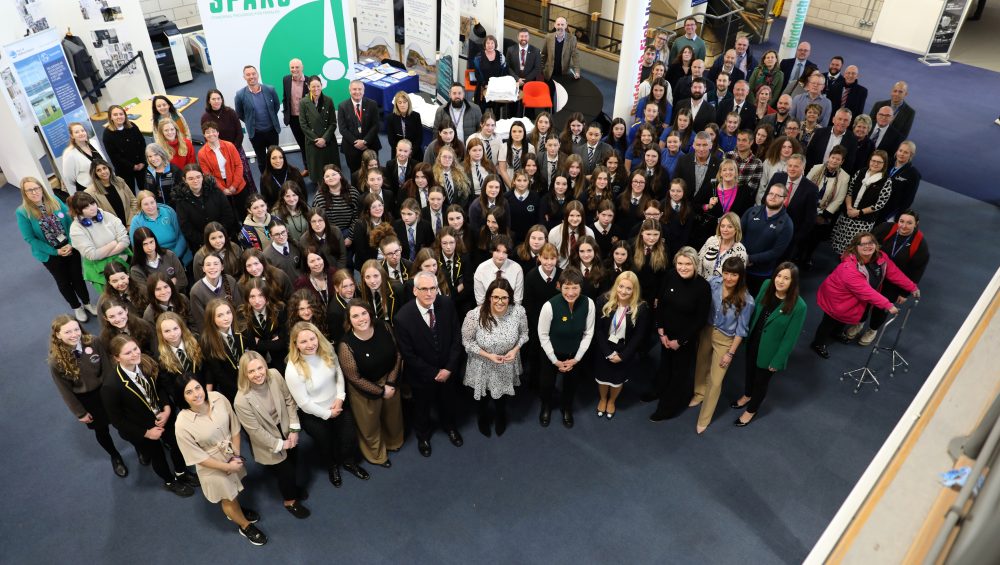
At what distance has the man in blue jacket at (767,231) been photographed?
526 centimetres

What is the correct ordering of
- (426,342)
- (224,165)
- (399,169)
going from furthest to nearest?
(224,165), (399,169), (426,342)

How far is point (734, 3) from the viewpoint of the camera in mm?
11953

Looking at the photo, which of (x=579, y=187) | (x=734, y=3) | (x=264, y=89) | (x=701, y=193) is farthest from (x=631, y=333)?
(x=734, y=3)

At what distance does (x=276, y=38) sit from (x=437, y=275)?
496 cm

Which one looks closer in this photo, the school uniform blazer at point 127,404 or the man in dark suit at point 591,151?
the school uniform blazer at point 127,404

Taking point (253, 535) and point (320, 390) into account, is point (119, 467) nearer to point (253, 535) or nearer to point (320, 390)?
point (253, 535)

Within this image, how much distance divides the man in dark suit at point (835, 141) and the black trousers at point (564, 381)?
3592 mm

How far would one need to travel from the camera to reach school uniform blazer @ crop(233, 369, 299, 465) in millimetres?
3891

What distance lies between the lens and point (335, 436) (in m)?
4.50

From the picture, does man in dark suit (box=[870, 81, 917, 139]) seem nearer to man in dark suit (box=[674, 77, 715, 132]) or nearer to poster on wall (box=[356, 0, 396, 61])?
man in dark suit (box=[674, 77, 715, 132])

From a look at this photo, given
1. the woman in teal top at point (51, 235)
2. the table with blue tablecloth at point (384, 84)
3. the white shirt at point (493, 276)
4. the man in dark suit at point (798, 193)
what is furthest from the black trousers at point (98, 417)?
the table with blue tablecloth at point (384, 84)

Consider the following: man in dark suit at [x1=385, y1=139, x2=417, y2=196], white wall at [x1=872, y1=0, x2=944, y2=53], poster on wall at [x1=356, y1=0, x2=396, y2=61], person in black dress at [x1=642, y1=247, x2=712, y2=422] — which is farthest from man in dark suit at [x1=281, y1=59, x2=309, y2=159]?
white wall at [x1=872, y1=0, x2=944, y2=53]

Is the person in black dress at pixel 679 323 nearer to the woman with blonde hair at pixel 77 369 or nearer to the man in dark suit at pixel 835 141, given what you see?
the man in dark suit at pixel 835 141

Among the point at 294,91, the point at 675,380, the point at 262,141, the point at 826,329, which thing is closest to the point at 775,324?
the point at 675,380
